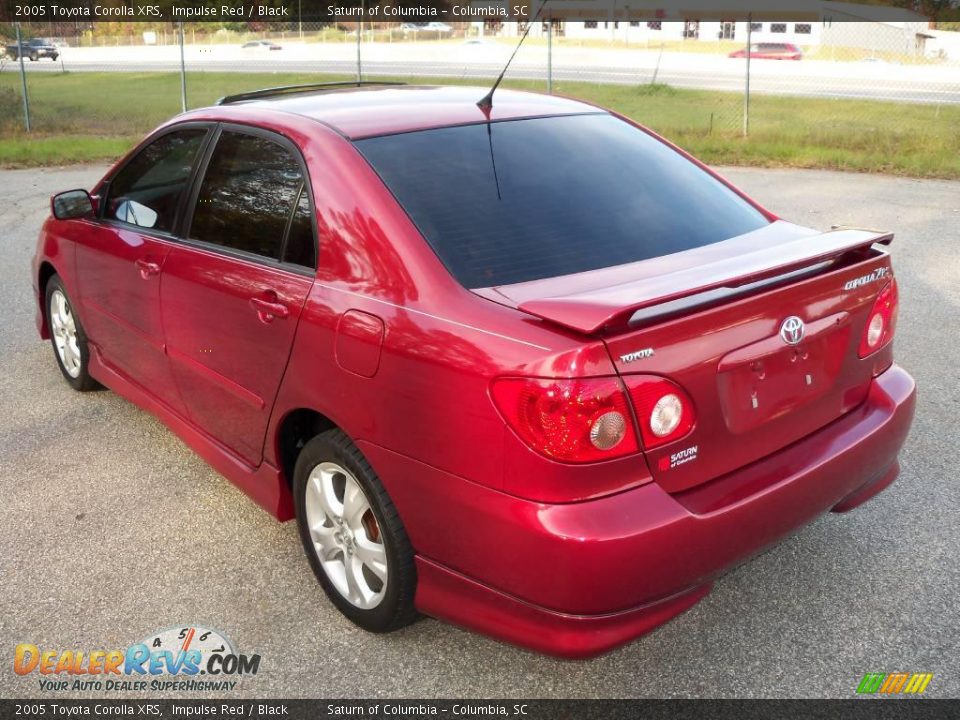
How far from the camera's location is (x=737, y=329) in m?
2.45

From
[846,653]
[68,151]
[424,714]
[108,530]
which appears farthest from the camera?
[68,151]

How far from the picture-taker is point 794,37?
42.3 m

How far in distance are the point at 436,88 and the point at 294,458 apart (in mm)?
1645

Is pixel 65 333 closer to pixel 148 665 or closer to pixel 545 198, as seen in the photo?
pixel 148 665

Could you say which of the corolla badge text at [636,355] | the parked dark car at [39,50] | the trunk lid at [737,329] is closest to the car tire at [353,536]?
the trunk lid at [737,329]

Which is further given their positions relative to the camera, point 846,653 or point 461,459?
point 846,653

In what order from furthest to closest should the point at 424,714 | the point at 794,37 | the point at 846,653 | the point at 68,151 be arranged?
1. the point at 794,37
2. the point at 68,151
3. the point at 846,653
4. the point at 424,714

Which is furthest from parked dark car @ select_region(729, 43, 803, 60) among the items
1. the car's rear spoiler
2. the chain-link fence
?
the car's rear spoiler

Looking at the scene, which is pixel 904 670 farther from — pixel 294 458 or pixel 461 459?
pixel 294 458

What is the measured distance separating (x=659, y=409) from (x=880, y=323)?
1.08 m

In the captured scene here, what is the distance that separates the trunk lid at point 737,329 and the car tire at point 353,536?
28.3 inches

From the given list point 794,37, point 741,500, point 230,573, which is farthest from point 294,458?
point 794,37

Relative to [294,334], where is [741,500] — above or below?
below

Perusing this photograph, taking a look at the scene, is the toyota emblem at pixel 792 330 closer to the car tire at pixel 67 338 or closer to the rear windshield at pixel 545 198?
the rear windshield at pixel 545 198
